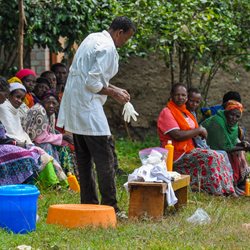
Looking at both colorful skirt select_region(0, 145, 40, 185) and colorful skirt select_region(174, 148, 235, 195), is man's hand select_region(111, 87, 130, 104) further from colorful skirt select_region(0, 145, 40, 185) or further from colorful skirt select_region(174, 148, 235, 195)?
colorful skirt select_region(174, 148, 235, 195)

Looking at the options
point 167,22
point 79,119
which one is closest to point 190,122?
point 167,22

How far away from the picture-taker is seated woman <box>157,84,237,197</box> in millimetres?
9625

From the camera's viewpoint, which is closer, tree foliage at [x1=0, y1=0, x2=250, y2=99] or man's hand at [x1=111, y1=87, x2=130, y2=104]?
man's hand at [x1=111, y1=87, x2=130, y2=104]

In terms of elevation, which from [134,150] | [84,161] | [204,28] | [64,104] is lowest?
[134,150]

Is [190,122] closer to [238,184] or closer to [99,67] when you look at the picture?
[238,184]

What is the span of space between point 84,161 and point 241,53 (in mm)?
5828

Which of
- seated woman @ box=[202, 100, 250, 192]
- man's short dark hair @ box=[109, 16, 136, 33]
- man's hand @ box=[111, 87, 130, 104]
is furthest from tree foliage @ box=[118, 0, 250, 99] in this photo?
man's hand @ box=[111, 87, 130, 104]

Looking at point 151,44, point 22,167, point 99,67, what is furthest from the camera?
point 151,44

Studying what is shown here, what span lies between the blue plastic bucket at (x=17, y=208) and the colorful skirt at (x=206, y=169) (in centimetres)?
360

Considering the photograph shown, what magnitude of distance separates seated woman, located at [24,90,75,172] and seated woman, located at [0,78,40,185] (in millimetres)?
793

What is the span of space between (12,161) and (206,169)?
255cm

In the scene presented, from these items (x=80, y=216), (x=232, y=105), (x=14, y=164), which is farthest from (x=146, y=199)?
(x=232, y=105)

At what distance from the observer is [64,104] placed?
23.9 ft

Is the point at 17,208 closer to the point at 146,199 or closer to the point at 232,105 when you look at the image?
the point at 146,199
